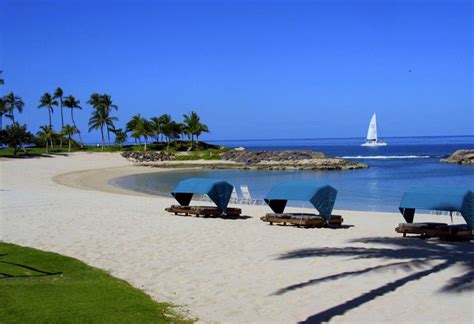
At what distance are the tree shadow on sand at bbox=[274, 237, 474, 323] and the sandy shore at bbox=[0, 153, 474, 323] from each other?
2 centimetres

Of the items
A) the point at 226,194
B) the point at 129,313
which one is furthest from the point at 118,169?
the point at 129,313

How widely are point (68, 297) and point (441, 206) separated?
11.2 metres

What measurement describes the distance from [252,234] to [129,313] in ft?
30.6

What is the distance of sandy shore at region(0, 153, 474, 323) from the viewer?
8.98 metres

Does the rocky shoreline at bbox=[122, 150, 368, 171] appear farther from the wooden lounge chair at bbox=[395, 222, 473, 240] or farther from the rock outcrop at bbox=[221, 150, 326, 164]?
the wooden lounge chair at bbox=[395, 222, 473, 240]

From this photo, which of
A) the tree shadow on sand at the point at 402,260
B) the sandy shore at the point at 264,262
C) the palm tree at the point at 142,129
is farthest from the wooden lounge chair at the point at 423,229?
the palm tree at the point at 142,129

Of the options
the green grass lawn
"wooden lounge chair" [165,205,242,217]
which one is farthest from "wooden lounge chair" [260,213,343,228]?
the green grass lawn

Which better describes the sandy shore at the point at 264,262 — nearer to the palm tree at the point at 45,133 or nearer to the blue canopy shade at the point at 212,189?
the blue canopy shade at the point at 212,189

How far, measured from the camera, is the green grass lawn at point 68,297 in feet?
25.6

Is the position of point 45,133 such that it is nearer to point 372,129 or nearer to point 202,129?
point 202,129

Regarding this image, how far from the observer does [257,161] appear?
79188 millimetres

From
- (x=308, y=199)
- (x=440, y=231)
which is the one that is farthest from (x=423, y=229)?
(x=308, y=199)

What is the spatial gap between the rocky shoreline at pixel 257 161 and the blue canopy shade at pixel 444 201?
48.5 m

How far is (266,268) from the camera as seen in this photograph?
1210cm
